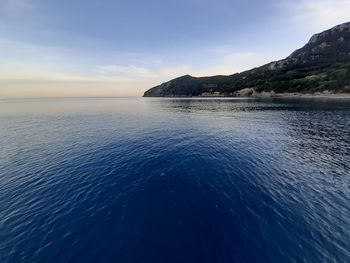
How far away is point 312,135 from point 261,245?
154ft

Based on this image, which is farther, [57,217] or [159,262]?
[57,217]

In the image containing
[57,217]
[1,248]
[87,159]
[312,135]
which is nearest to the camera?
[1,248]

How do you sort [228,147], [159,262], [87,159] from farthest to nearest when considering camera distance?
[228,147], [87,159], [159,262]

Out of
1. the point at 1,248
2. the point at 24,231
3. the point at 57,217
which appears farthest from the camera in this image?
the point at 57,217

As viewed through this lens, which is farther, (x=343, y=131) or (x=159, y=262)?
(x=343, y=131)

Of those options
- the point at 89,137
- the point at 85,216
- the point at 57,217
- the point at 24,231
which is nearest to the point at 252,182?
the point at 85,216

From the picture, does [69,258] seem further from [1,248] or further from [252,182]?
[252,182]

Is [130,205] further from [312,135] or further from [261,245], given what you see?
[312,135]

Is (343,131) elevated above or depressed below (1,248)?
below

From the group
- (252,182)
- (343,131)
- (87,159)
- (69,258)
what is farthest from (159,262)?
(343,131)

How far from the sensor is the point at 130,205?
19609 millimetres

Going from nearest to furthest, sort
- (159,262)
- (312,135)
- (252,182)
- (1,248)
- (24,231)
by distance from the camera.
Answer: (159,262) < (1,248) < (24,231) < (252,182) < (312,135)

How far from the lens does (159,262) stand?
12750 mm

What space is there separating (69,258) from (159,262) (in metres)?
6.67
